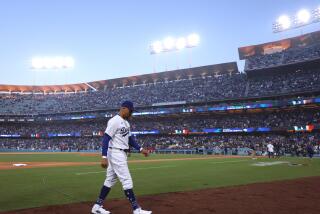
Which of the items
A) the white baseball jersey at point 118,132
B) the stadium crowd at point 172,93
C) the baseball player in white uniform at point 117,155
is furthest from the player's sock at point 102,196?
the stadium crowd at point 172,93

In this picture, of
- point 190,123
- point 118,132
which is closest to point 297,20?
point 190,123

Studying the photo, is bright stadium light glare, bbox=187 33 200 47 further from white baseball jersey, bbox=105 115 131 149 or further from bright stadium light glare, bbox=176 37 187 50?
white baseball jersey, bbox=105 115 131 149

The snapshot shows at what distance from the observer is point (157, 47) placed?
66.4 meters

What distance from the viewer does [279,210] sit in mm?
6152

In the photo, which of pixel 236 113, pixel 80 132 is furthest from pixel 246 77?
pixel 80 132

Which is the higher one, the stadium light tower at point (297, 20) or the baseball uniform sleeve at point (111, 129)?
the stadium light tower at point (297, 20)

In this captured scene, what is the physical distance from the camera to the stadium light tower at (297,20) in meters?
51.6

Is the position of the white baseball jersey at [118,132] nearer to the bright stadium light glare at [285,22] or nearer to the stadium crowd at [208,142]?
the stadium crowd at [208,142]

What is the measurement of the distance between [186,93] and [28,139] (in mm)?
40443

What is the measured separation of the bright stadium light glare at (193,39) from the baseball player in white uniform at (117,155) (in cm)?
5880

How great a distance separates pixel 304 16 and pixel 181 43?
23297 millimetres

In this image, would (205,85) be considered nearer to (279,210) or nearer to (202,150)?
(202,150)

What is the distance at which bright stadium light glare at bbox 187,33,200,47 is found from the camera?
6297cm

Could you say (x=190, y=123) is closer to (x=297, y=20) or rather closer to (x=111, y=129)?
(x=297, y=20)
